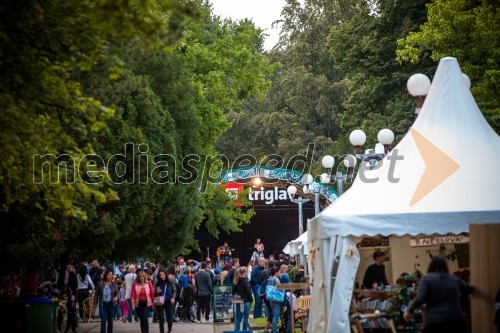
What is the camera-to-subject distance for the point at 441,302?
11570 millimetres

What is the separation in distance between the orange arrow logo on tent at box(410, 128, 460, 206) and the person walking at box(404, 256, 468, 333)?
13.7 ft

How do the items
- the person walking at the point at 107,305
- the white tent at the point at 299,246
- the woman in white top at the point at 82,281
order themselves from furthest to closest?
1. the woman in white top at the point at 82,281
2. the white tent at the point at 299,246
3. the person walking at the point at 107,305

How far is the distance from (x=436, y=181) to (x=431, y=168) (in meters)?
0.43

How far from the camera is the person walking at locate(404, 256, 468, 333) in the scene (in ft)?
37.7

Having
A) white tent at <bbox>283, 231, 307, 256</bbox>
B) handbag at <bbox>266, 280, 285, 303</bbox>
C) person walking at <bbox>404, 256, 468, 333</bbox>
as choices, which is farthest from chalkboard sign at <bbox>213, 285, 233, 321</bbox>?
person walking at <bbox>404, 256, 468, 333</bbox>

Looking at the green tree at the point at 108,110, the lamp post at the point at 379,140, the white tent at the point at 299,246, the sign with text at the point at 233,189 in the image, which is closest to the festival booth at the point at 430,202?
the green tree at the point at 108,110

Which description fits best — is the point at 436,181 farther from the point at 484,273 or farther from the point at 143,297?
the point at 143,297

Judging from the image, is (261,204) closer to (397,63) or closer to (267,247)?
(267,247)

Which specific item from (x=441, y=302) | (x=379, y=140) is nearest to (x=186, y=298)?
(x=379, y=140)

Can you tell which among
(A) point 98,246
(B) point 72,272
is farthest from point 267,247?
(A) point 98,246

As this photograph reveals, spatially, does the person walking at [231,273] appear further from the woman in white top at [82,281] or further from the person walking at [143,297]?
the person walking at [143,297]

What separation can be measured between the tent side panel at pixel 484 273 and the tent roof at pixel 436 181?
0.90 metres

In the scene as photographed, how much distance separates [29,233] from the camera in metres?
20.3

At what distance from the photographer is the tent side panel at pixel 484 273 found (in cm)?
1395
